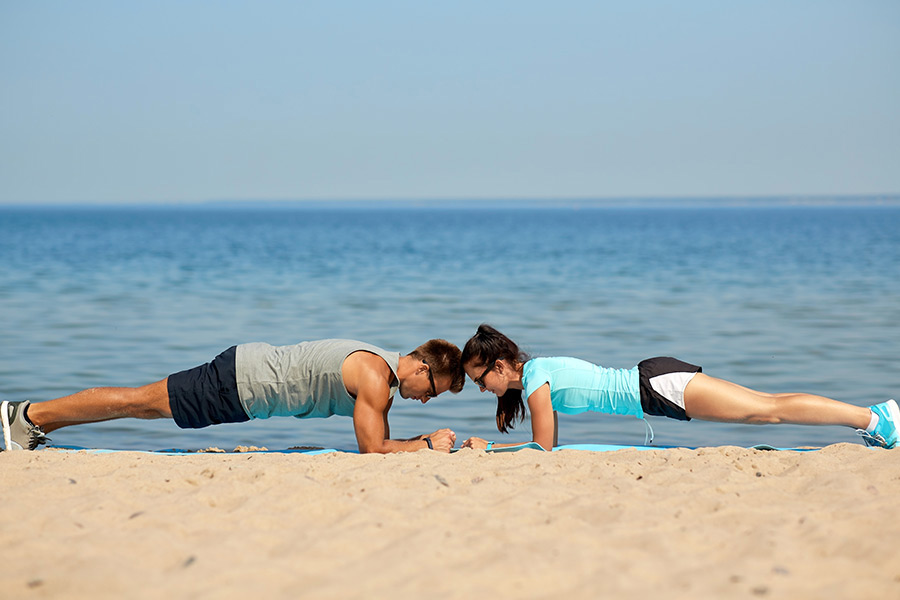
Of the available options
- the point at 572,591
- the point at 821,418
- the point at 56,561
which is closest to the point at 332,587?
the point at 572,591

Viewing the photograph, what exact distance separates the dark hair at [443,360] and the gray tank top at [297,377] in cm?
19

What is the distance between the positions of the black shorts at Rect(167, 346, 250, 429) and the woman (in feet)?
5.11

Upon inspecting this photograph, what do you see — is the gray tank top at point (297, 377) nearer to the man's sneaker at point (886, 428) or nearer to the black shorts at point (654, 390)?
the black shorts at point (654, 390)

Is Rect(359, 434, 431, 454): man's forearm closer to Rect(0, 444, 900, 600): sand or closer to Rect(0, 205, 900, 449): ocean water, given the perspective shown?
Rect(0, 444, 900, 600): sand

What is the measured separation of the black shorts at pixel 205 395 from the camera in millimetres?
5422

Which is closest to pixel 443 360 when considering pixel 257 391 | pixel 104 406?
pixel 257 391

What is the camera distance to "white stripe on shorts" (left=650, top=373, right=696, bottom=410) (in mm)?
5500

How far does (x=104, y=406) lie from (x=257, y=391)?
3.28 feet

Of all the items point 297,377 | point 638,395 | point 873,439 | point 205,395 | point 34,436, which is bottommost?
point 873,439

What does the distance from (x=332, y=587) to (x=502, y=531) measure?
2.71ft

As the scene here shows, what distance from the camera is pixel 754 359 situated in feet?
32.6

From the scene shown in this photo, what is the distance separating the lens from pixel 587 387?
560 cm

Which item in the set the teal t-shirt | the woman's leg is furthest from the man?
the woman's leg

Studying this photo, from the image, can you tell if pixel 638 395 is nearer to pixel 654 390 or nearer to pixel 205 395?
pixel 654 390
